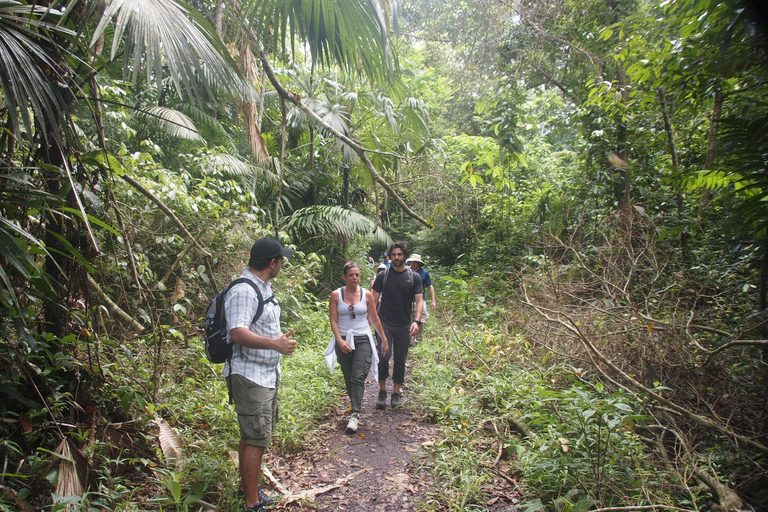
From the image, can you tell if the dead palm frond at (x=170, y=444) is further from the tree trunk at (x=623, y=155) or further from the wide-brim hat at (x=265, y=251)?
the tree trunk at (x=623, y=155)

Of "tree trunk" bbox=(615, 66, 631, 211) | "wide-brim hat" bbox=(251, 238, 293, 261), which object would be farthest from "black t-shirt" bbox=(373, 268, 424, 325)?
"tree trunk" bbox=(615, 66, 631, 211)

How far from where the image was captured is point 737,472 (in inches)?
114

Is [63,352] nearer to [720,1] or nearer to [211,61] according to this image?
[211,61]

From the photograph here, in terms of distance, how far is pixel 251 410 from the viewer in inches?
111

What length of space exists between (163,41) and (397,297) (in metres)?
3.76

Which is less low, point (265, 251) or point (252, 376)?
point (265, 251)

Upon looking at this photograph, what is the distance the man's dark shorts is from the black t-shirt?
2.64 meters

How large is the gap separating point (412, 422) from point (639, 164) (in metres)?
5.47

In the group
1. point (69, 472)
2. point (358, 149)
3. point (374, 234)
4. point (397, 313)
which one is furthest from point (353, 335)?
point (69, 472)

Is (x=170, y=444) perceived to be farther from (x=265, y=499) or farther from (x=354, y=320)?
(x=354, y=320)

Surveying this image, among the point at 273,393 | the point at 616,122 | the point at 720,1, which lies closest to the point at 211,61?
the point at 273,393

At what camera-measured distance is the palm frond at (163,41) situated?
1987 mm

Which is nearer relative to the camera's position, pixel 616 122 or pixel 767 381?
pixel 767 381

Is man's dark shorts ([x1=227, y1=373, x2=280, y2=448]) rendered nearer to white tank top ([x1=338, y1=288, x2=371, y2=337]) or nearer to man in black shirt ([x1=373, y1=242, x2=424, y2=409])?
white tank top ([x1=338, y1=288, x2=371, y2=337])
